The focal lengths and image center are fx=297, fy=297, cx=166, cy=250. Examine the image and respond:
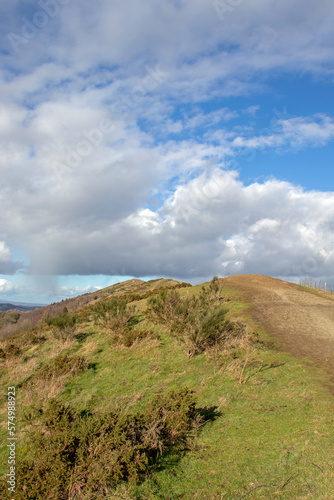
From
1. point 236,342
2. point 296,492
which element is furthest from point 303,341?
point 296,492

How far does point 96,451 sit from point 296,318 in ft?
45.0

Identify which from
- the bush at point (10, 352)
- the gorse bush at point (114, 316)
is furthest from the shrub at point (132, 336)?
the bush at point (10, 352)

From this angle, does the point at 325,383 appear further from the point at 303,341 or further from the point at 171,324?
the point at 171,324

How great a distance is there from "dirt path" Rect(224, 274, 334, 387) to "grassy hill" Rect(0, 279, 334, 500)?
0.94 meters

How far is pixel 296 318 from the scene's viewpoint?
1591 centimetres

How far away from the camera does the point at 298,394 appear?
767 cm

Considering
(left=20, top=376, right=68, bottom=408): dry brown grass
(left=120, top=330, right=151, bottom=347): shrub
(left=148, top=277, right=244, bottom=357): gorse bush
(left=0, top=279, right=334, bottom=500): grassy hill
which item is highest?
(left=148, top=277, right=244, bottom=357): gorse bush

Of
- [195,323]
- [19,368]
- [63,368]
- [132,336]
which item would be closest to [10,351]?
[19,368]

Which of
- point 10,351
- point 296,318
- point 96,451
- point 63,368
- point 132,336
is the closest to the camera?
point 96,451

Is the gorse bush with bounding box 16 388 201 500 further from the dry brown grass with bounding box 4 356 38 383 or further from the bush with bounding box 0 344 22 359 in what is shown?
the bush with bounding box 0 344 22 359

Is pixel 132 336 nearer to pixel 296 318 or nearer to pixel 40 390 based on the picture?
pixel 40 390

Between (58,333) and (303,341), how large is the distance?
38.2 feet

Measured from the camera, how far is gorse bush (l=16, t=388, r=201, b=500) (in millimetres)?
4430

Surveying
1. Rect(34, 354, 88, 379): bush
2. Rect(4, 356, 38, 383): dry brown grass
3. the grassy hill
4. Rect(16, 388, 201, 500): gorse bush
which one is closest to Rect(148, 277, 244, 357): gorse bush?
the grassy hill
